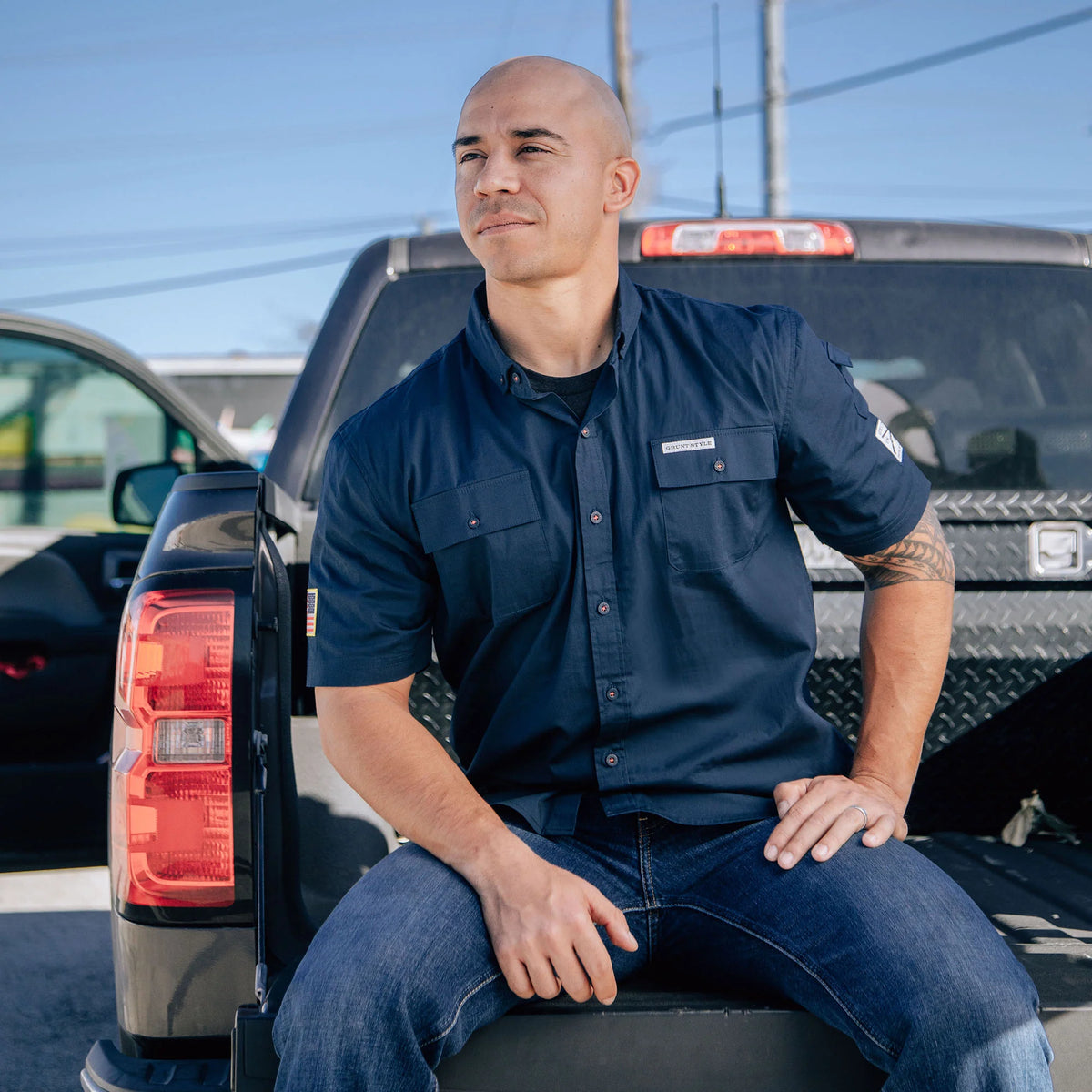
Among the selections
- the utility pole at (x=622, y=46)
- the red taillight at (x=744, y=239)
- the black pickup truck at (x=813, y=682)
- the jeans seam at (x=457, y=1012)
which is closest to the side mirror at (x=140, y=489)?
the black pickup truck at (x=813, y=682)

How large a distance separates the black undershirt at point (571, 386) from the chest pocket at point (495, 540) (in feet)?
0.59

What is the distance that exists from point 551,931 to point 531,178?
3.88ft

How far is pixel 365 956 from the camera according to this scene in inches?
66.0

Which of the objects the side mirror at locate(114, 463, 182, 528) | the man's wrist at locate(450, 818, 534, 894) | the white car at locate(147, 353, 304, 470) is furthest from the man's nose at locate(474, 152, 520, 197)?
the white car at locate(147, 353, 304, 470)

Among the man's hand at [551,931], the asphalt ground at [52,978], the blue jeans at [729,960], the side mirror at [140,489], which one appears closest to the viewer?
Result: the blue jeans at [729,960]

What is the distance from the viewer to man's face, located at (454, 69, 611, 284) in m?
2.05

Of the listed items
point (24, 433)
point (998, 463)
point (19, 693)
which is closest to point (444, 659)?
point (998, 463)

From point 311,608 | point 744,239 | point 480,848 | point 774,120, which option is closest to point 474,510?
point 311,608

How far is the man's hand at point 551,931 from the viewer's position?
5.56 ft

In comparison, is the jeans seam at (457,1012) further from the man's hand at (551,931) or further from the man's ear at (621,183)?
the man's ear at (621,183)

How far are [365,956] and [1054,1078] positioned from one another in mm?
929

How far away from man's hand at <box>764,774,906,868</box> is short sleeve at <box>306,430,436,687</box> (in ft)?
2.10

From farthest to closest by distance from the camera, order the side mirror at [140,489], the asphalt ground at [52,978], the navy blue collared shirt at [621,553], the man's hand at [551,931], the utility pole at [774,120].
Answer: the utility pole at [774,120] → the side mirror at [140,489] → the asphalt ground at [52,978] → the navy blue collared shirt at [621,553] → the man's hand at [551,931]

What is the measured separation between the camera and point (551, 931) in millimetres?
1705
